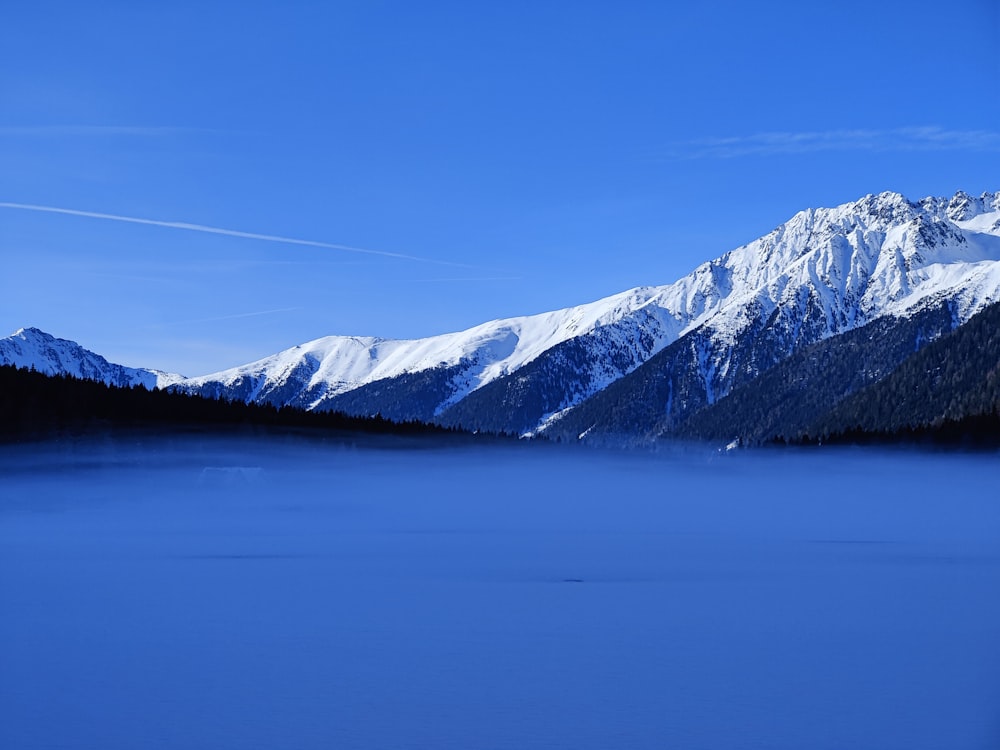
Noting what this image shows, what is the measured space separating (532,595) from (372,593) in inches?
188

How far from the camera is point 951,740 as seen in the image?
1730 centimetres

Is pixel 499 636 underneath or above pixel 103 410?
underneath

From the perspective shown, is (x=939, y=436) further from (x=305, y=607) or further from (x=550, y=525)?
(x=305, y=607)

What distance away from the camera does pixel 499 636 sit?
26938 millimetres

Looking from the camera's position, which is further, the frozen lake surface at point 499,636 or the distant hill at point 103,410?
the distant hill at point 103,410

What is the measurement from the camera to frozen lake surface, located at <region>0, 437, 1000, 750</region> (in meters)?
18.3

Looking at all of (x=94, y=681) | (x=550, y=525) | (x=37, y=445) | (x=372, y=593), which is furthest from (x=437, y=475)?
(x=94, y=681)

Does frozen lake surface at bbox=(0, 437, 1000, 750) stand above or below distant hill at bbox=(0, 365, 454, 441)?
below

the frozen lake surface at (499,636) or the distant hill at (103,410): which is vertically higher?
the distant hill at (103,410)

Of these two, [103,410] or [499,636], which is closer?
[499,636]

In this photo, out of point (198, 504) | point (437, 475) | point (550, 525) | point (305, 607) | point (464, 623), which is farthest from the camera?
point (437, 475)

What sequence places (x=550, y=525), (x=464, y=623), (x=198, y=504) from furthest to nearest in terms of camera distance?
1. (x=198, y=504)
2. (x=550, y=525)
3. (x=464, y=623)

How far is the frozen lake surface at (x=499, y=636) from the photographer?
18.3 metres

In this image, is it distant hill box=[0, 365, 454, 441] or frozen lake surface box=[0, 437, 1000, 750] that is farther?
distant hill box=[0, 365, 454, 441]
